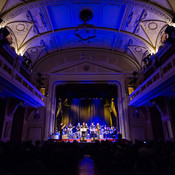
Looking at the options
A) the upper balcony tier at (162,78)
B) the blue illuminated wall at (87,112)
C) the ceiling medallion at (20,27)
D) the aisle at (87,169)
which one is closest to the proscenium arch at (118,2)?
the ceiling medallion at (20,27)

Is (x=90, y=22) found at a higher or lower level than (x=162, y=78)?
higher

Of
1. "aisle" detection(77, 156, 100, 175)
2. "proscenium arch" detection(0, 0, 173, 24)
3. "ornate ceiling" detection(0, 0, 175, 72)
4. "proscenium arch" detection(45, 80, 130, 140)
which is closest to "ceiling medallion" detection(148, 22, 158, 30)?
"ornate ceiling" detection(0, 0, 175, 72)

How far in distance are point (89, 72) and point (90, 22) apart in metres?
4.55

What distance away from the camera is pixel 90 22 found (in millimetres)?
9906

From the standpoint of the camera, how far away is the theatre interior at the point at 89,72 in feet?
24.6

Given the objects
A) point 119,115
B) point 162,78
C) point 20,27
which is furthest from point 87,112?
point 162,78

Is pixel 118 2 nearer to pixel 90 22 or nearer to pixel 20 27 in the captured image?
pixel 90 22

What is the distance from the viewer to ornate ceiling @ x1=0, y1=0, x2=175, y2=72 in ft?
25.5

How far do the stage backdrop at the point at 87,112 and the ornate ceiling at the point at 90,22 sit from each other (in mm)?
5277

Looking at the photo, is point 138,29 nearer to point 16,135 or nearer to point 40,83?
point 40,83

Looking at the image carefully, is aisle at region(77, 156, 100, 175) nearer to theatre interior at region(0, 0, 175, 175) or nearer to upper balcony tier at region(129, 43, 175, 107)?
theatre interior at region(0, 0, 175, 175)

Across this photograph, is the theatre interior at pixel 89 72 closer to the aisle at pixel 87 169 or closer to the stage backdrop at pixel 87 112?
the stage backdrop at pixel 87 112

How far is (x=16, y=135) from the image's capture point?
1082cm

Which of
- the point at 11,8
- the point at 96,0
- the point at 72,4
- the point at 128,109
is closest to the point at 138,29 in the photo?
the point at 96,0
